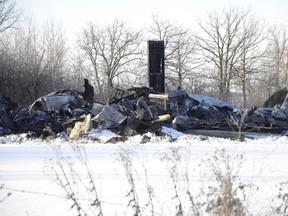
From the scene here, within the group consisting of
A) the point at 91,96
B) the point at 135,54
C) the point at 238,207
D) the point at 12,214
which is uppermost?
the point at 135,54

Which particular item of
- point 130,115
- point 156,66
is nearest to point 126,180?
point 130,115

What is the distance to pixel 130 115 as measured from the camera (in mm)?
12945

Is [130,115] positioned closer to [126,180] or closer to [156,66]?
[156,66]

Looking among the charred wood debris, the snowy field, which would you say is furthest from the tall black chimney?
the snowy field

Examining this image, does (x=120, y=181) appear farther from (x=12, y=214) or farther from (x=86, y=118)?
(x=86, y=118)

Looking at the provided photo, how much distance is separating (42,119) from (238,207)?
11217mm

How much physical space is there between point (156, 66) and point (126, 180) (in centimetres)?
1297

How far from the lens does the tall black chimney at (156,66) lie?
59.1 ft

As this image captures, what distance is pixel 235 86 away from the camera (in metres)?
46.0

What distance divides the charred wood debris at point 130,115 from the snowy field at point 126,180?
114 inches

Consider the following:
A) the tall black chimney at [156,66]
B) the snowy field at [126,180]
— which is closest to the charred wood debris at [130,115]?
the tall black chimney at [156,66]

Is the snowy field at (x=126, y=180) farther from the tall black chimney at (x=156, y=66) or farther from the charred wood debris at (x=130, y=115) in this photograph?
the tall black chimney at (x=156, y=66)

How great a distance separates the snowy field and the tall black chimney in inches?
332

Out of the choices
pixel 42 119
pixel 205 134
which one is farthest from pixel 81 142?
pixel 205 134
